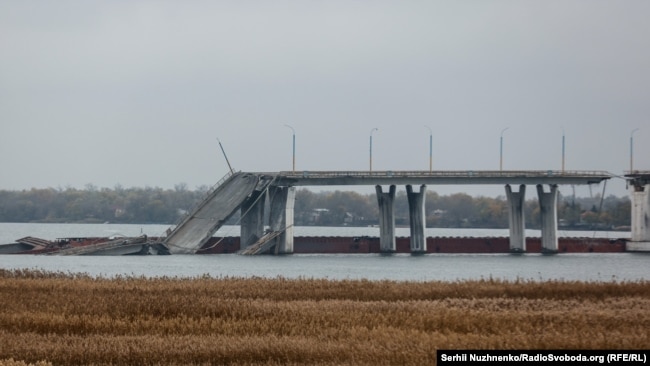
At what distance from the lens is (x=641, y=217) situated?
12250cm

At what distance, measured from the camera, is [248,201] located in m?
110

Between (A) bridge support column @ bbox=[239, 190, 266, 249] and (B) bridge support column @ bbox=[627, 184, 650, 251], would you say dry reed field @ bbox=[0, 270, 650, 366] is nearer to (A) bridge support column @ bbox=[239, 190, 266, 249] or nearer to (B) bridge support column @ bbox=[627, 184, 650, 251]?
(A) bridge support column @ bbox=[239, 190, 266, 249]

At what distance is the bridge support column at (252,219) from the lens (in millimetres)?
109000

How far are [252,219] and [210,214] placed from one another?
23.4 feet

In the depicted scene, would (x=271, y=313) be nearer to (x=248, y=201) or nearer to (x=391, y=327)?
(x=391, y=327)

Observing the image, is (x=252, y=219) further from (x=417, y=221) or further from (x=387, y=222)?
(x=417, y=221)

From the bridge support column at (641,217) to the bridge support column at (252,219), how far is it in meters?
39.4

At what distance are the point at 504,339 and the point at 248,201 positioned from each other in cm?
8072

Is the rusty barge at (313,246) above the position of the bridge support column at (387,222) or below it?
below

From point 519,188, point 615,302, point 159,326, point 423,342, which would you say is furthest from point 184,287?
point 519,188

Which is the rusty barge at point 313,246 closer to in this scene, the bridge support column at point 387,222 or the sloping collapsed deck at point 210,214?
the sloping collapsed deck at point 210,214

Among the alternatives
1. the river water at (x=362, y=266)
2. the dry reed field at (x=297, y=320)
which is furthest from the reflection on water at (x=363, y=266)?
the dry reed field at (x=297, y=320)

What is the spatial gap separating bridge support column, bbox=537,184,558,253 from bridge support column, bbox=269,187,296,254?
24984 mm

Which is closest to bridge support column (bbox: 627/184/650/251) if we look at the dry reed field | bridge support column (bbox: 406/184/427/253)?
bridge support column (bbox: 406/184/427/253)
